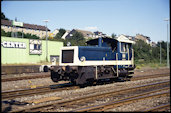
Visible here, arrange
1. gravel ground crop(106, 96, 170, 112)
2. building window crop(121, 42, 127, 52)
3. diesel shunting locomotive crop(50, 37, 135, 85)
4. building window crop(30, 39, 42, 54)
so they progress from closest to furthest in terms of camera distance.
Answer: gravel ground crop(106, 96, 170, 112) < diesel shunting locomotive crop(50, 37, 135, 85) < building window crop(121, 42, 127, 52) < building window crop(30, 39, 42, 54)

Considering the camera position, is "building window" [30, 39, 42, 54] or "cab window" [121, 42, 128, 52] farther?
"building window" [30, 39, 42, 54]

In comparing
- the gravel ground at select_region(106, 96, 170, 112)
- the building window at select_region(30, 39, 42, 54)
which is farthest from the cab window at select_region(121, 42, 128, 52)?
the building window at select_region(30, 39, 42, 54)

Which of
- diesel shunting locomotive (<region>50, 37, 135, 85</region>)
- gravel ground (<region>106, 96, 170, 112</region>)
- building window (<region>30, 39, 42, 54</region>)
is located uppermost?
building window (<region>30, 39, 42, 54</region>)

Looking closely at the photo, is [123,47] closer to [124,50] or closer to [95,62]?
[124,50]

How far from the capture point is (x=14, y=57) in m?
32.8

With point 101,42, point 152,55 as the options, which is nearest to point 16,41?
point 101,42

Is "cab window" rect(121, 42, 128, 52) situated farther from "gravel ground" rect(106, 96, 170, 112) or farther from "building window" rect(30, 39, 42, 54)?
"building window" rect(30, 39, 42, 54)

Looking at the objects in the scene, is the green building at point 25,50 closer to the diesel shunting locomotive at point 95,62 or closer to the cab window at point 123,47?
the diesel shunting locomotive at point 95,62

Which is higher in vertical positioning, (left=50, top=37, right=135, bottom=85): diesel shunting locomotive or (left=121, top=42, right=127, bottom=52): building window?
(left=121, top=42, right=127, bottom=52): building window

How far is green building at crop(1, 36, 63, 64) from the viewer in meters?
31.5

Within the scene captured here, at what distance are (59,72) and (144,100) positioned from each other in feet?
16.0

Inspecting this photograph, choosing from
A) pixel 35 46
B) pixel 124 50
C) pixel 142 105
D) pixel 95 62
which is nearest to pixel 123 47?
pixel 124 50

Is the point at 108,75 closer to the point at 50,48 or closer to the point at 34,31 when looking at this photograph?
the point at 50,48

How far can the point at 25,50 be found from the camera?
34.6 m
